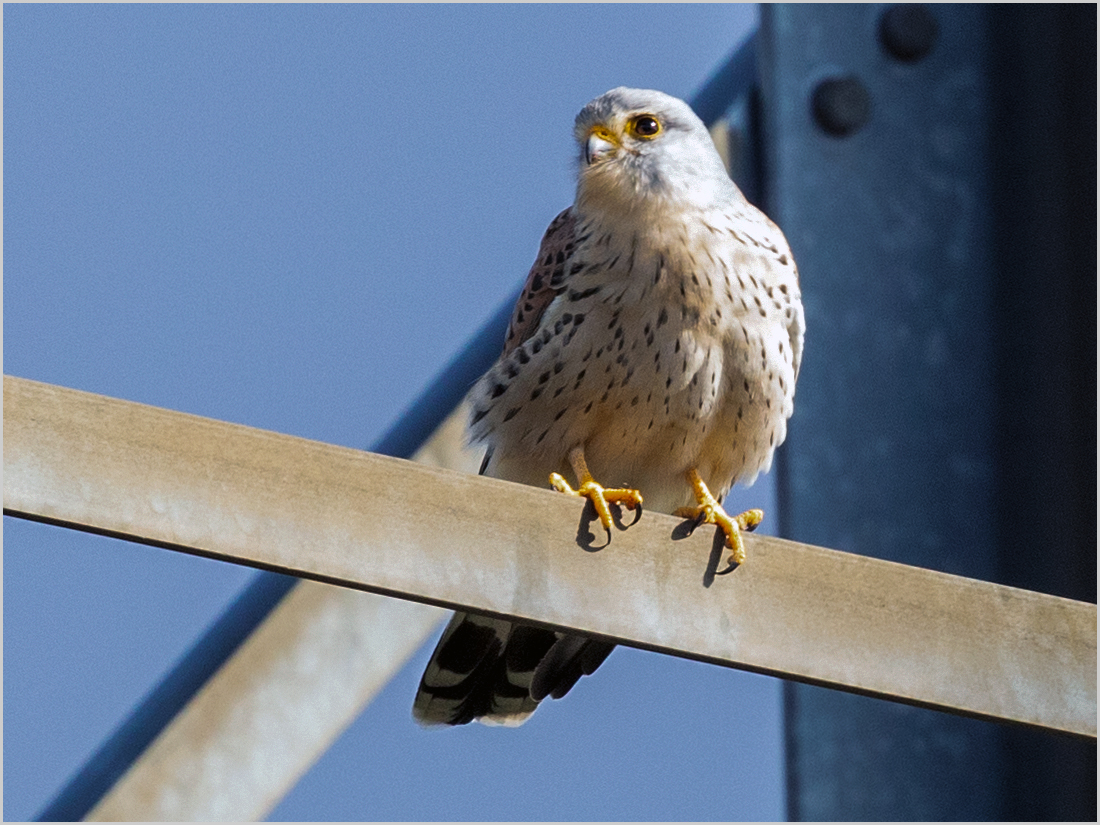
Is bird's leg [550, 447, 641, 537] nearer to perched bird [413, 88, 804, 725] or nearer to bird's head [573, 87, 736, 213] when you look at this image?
perched bird [413, 88, 804, 725]

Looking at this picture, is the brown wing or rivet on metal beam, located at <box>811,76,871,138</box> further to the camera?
rivet on metal beam, located at <box>811,76,871,138</box>

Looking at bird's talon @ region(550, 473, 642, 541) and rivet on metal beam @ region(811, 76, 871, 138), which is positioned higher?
bird's talon @ region(550, 473, 642, 541)

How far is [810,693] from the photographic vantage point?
418cm

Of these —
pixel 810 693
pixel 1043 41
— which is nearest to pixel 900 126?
pixel 1043 41

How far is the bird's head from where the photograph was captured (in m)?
2.78

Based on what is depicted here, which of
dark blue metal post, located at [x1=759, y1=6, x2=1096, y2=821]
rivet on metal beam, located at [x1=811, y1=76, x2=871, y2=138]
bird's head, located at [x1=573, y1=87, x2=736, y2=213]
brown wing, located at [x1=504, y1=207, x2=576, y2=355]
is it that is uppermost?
bird's head, located at [x1=573, y1=87, x2=736, y2=213]

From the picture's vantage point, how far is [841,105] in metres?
4.35

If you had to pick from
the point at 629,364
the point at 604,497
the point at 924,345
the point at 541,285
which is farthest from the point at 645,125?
the point at 924,345

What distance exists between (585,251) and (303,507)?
1101 millimetres

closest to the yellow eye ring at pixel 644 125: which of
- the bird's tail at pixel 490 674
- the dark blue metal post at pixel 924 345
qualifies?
the bird's tail at pixel 490 674

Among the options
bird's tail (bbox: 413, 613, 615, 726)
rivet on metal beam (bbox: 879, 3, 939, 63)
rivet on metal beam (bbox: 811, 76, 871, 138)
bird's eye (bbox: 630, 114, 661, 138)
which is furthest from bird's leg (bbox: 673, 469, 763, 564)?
rivet on metal beam (bbox: 879, 3, 939, 63)

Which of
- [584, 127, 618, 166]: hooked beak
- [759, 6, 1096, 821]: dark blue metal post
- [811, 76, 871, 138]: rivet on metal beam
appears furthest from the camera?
[811, 76, 871, 138]: rivet on metal beam

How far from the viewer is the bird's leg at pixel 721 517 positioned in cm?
192

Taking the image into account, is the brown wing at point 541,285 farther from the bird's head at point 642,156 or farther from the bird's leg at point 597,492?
the bird's leg at point 597,492
